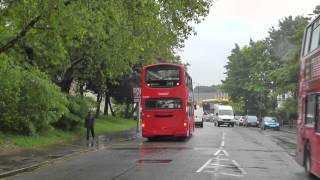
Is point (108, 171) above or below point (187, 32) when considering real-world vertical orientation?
below

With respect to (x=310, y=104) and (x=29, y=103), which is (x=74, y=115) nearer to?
(x=29, y=103)

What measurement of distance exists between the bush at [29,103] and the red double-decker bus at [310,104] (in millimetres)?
11299

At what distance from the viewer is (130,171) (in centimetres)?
1767

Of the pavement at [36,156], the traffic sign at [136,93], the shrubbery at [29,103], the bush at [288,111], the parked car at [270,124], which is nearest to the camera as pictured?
the pavement at [36,156]

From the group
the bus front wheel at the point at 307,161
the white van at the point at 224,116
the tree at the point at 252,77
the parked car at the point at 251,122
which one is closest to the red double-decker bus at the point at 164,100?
the bus front wheel at the point at 307,161

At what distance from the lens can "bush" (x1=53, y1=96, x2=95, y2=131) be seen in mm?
35812

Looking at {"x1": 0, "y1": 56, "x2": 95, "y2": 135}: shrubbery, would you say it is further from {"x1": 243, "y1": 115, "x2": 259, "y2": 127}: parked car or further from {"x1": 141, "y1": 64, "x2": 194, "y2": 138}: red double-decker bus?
{"x1": 243, "y1": 115, "x2": 259, "y2": 127}: parked car

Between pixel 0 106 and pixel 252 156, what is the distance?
11042 mm

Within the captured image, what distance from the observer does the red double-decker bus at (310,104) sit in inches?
579

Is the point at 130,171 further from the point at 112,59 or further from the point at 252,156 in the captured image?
the point at 112,59

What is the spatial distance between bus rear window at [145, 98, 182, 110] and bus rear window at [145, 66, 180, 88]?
32.9 inches

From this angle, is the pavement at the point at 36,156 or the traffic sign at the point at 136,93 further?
the traffic sign at the point at 136,93

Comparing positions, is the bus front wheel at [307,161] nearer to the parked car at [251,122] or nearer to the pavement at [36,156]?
the pavement at [36,156]

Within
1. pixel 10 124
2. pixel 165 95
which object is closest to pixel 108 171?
pixel 10 124
